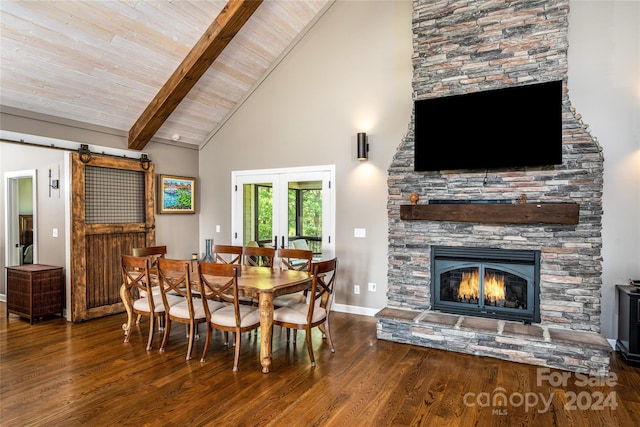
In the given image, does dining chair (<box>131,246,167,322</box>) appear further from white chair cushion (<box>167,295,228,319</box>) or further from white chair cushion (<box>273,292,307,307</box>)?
white chair cushion (<box>273,292,307,307</box>)

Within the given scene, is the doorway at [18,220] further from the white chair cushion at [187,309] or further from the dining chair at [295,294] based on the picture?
the dining chair at [295,294]

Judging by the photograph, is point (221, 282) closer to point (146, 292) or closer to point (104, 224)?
point (146, 292)

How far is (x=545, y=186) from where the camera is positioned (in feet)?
13.6

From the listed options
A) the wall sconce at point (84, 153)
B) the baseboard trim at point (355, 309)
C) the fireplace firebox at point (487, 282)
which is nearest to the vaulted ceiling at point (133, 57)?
the wall sconce at point (84, 153)

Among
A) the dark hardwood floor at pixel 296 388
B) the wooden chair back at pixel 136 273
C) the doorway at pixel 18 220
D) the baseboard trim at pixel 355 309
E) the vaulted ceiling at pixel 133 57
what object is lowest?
the dark hardwood floor at pixel 296 388

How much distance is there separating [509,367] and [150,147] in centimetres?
566

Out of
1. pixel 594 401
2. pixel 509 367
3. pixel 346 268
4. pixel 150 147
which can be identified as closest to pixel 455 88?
pixel 346 268

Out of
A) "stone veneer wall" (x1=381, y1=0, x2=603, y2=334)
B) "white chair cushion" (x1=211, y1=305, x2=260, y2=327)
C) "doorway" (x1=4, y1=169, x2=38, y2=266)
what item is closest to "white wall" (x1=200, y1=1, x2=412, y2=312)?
"stone veneer wall" (x1=381, y1=0, x2=603, y2=334)

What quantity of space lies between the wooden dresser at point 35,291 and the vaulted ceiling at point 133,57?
2.03 m

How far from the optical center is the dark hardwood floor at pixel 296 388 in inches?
106

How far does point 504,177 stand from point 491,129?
557 millimetres

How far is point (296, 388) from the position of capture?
3.13 metres

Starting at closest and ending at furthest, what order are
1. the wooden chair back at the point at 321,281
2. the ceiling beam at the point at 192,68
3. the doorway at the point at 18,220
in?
1. the wooden chair back at the point at 321,281
2. the ceiling beam at the point at 192,68
3. the doorway at the point at 18,220

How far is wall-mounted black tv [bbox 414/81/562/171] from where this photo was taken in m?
4.04
